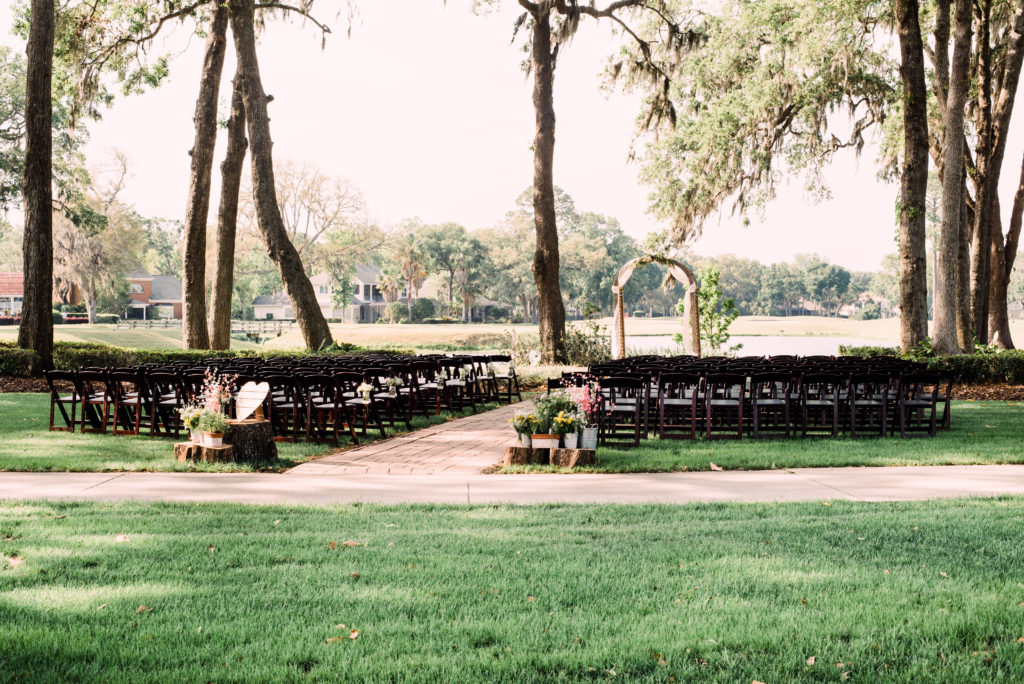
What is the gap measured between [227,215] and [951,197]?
17282 mm

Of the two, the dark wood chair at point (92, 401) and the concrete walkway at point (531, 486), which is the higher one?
the dark wood chair at point (92, 401)

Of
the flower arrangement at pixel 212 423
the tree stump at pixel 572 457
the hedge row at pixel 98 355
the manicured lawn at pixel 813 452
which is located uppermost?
the hedge row at pixel 98 355

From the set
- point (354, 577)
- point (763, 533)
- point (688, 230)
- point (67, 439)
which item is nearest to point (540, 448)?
point (763, 533)

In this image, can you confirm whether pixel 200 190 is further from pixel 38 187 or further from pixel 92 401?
pixel 92 401

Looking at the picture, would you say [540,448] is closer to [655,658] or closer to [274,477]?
[274,477]

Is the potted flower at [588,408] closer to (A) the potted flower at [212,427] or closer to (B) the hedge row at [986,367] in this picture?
(A) the potted flower at [212,427]

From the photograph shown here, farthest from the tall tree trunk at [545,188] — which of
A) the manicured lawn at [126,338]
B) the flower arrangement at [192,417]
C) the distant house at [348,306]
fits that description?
the distant house at [348,306]

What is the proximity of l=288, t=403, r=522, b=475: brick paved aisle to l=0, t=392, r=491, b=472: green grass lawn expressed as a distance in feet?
1.36

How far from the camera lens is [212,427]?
905cm

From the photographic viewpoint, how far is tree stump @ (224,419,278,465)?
8.99 metres

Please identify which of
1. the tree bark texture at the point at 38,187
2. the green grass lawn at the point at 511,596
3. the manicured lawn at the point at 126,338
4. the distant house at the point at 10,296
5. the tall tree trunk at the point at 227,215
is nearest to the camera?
the green grass lawn at the point at 511,596

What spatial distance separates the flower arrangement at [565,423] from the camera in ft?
29.7

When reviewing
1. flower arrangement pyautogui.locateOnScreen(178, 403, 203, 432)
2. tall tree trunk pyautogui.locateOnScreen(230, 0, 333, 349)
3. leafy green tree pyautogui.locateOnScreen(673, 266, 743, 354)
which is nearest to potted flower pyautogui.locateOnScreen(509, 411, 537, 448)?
flower arrangement pyautogui.locateOnScreen(178, 403, 203, 432)

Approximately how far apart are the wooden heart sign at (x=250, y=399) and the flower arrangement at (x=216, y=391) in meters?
0.17
